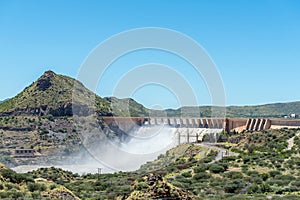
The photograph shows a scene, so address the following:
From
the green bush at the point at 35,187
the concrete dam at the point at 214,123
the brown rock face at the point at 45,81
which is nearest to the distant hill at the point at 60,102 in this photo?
the brown rock face at the point at 45,81

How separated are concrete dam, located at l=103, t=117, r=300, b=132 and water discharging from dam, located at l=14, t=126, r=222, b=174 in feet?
6.93

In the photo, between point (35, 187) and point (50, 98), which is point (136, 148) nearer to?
point (50, 98)

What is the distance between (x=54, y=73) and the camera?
111 metres

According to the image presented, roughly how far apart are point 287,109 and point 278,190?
15227 cm

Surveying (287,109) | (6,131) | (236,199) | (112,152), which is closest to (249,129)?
(112,152)

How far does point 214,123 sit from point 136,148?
17.1m

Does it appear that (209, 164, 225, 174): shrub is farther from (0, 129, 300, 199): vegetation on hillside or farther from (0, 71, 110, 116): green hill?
(0, 71, 110, 116): green hill

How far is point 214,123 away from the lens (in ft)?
275

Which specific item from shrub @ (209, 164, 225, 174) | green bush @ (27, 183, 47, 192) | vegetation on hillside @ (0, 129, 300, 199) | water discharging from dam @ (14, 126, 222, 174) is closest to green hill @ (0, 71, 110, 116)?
water discharging from dam @ (14, 126, 222, 174)

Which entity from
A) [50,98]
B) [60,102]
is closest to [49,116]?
[60,102]

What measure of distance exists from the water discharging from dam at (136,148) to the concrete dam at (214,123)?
2.11m

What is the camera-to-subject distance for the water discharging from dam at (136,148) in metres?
73.1

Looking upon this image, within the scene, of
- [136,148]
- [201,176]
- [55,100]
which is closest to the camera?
[201,176]

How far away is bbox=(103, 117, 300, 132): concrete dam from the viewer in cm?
6981
